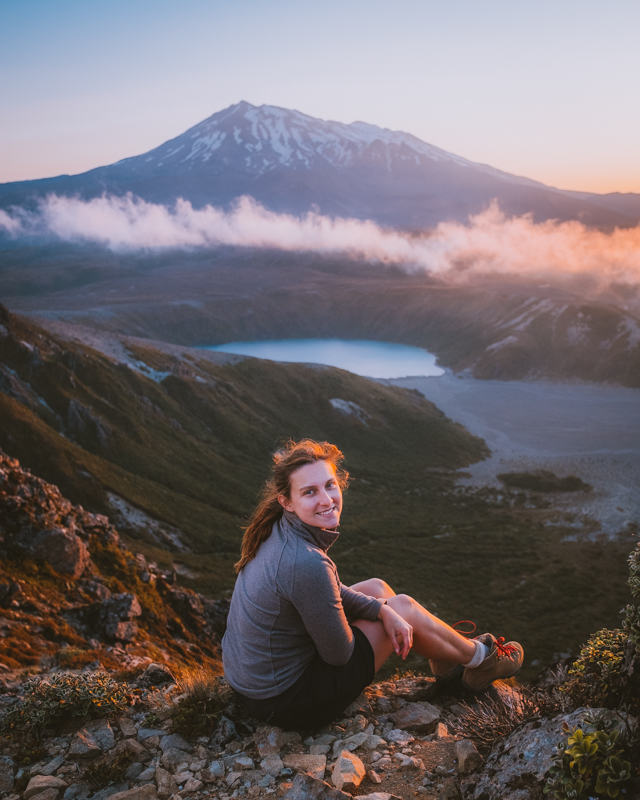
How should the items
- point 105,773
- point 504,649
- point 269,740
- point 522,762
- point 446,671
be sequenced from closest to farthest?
point 522,762 → point 105,773 → point 269,740 → point 504,649 → point 446,671

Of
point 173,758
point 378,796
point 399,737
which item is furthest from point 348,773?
point 173,758

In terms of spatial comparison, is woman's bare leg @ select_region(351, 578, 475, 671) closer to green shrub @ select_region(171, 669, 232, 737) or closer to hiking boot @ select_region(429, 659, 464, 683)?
hiking boot @ select_region(429, 659, 464, 683)

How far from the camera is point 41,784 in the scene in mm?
3791

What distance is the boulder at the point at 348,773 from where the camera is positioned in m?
3.68

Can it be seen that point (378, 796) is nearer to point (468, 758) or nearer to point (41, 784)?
point (468, 758)

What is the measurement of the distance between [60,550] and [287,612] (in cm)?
858

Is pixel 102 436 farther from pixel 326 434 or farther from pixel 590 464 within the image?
pixel 590 464

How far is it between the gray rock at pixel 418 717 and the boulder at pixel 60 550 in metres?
8.05

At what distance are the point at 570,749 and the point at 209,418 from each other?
5905 cm

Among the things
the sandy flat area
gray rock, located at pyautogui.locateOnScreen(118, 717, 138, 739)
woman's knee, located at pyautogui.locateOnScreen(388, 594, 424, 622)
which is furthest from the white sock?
the sandy flat area

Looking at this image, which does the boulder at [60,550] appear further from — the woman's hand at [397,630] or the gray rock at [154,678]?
the woman's hand at [397,630]

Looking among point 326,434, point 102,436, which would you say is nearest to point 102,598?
point 102,436

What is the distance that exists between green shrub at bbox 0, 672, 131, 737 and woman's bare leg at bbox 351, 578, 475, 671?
7.40 feet

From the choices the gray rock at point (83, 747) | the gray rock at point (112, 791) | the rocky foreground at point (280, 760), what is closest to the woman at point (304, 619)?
the rocky foreground at point (280, 760)
